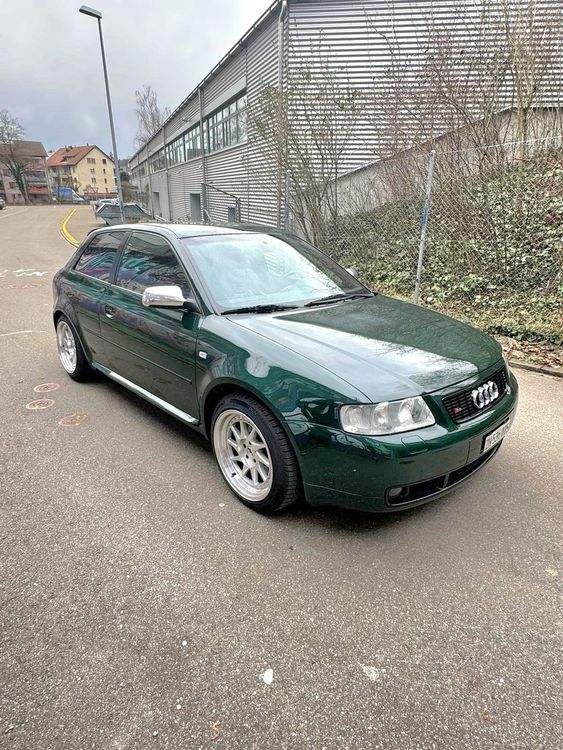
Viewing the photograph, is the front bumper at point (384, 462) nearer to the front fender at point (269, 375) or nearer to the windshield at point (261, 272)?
the front fender at point (269, 375)

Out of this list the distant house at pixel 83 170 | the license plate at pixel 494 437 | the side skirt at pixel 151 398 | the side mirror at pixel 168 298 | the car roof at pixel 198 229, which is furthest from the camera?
the distant house at pixel 83 170

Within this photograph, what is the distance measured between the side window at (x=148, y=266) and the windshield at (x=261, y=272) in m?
0.16

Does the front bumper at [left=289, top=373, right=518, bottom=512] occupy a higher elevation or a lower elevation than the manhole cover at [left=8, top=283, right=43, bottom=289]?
higher

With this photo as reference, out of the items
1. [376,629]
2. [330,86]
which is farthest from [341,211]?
[376,629]

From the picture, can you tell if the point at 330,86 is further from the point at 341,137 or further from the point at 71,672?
the point at 71,672

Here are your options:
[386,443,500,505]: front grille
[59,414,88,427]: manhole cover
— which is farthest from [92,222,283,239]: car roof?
[386,443,500,505]: front grille

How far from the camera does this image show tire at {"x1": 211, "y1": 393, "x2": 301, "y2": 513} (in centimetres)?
232

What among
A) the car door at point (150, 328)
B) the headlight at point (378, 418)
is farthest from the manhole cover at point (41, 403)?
the headlight at point (378, 418)

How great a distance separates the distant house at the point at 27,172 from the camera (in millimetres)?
74500

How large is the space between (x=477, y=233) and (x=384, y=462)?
5.48 m

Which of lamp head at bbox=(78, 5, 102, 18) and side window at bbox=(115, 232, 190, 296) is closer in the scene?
side window at bbox=(115, 232, 190, 296)

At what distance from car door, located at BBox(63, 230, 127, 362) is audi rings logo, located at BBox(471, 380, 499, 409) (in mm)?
3006

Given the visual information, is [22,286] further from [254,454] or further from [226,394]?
[254,454]

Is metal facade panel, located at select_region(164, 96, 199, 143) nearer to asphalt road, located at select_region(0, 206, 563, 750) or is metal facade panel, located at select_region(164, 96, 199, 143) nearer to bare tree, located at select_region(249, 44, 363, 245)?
bare tree, located at select_region(249, 44, 363, 245)
